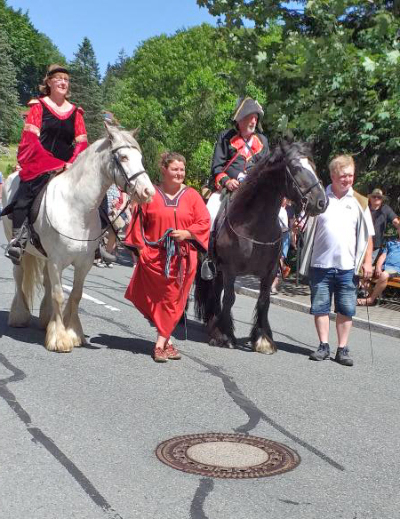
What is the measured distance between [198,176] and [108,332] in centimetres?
1976

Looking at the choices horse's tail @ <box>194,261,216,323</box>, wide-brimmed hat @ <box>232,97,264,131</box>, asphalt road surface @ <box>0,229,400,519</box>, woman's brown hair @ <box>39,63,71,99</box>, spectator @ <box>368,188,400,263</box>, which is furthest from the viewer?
spectator @ <box>368,188,400,263</box>

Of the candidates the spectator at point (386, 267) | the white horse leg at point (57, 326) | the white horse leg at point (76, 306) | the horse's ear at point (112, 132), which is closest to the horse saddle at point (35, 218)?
the white horse leg at point (57, 326)

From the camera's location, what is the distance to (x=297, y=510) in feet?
14.3

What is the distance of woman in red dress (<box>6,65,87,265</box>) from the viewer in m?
7.99

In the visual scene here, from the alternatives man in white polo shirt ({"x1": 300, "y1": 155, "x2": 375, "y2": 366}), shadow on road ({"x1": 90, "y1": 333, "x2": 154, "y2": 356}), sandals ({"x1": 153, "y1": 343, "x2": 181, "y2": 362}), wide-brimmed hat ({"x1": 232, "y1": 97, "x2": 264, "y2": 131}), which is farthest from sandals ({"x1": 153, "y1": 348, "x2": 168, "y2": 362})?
wide-brimmed hat ({"x1": 232, "y1": 97, "x2": 264, "y2": 131})

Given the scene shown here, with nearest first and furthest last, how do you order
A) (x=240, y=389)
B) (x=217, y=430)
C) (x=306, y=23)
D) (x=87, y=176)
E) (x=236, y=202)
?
(x=217, y=430)
(x=240, y=389)
(x=87, y=176)
(x=236, y=202)
(x=306, y=23)

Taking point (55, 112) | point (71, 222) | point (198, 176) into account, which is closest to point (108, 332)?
point (71, 222)

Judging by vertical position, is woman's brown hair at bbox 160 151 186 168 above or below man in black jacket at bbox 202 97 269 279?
below

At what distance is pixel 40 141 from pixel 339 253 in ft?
10.7

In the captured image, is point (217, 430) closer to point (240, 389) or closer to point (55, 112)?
point (240, 389)

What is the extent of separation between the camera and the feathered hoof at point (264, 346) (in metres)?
8.55

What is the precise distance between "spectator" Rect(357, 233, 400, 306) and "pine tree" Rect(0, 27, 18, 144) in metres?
74.7

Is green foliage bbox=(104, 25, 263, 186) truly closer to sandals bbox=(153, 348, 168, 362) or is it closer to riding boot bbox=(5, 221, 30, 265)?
riding boot bbox=(5, 221, 30, 265)

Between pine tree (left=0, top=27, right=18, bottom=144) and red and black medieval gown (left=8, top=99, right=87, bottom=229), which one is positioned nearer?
red and black medieval gown (left=8, top=99, right=87, bottom=229)
